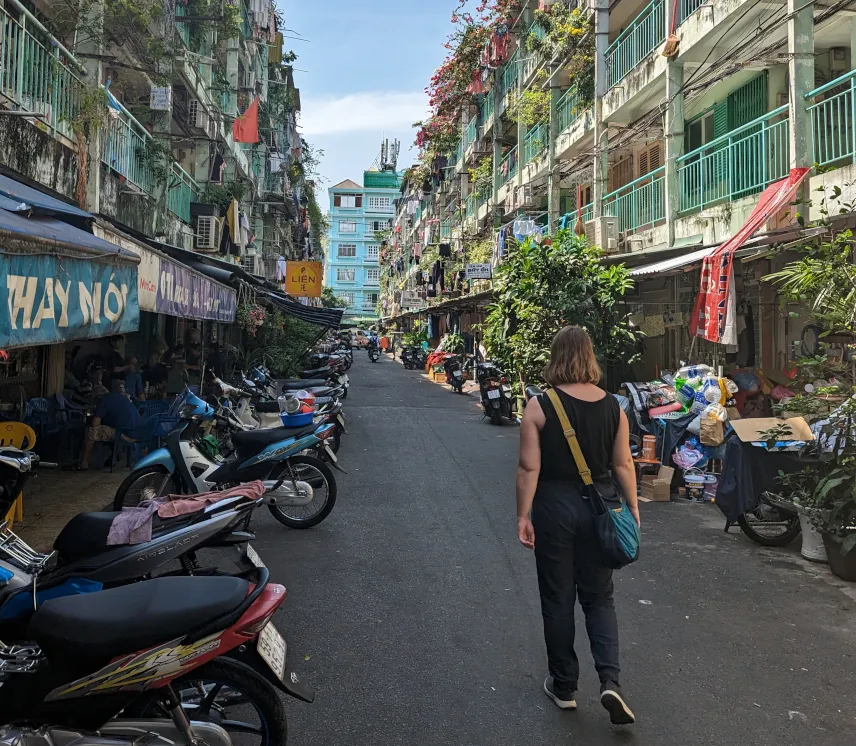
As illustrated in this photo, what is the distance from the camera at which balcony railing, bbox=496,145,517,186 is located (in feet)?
80.3

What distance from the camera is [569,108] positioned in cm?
1844

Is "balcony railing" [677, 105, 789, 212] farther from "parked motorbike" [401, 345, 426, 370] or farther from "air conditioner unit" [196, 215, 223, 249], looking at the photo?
"parked motorbike" [401, 345, 426, 370]

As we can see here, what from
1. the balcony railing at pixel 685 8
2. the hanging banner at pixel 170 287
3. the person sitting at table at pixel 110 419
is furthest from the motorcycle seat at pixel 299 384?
the balcony railing at pixel 685 8

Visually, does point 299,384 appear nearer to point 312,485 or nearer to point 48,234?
point 312,485

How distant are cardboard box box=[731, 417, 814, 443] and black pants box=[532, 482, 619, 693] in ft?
11.1

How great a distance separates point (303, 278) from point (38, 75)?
1700 centimetres

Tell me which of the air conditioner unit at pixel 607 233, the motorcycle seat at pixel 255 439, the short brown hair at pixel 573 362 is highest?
the air conditioner unit at pixel 607 233

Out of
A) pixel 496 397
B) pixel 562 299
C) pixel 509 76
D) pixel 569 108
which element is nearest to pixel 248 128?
Answer: pixel 569 108

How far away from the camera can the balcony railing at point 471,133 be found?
2950cm

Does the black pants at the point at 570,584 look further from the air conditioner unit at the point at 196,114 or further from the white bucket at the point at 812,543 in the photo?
the air conditioner unit at the point at 196,114

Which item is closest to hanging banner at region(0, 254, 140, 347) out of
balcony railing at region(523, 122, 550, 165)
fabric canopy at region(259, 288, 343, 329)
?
fabric canopy at region(259, 288, 343, 329)

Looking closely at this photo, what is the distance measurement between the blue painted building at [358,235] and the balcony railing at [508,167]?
190ft

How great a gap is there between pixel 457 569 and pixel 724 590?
1858mm

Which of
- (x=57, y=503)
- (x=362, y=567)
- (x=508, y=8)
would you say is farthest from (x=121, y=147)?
(x=508, y=8)
